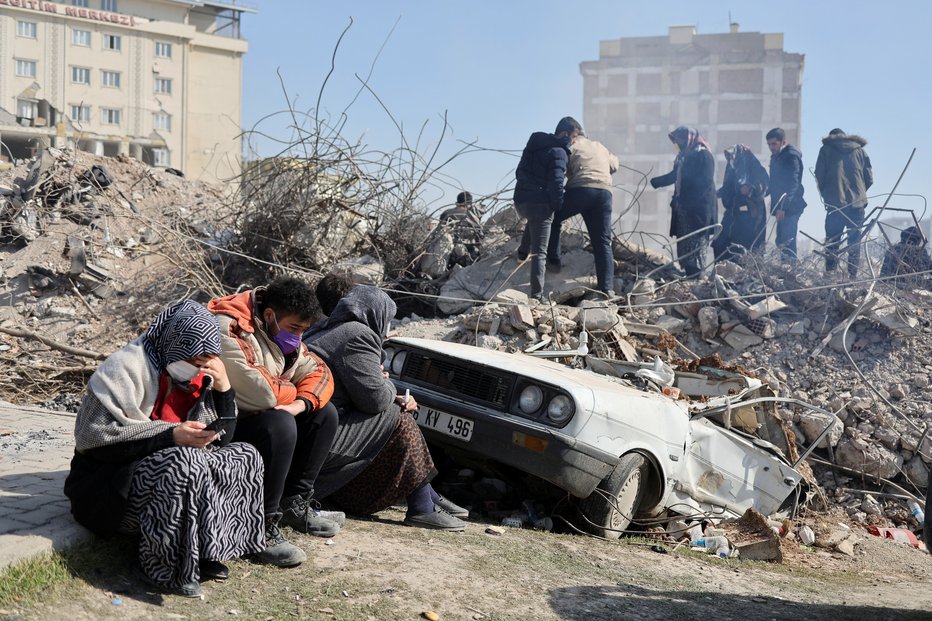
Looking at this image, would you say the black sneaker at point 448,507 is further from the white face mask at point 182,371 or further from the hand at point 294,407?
the white face mask at point 182,371


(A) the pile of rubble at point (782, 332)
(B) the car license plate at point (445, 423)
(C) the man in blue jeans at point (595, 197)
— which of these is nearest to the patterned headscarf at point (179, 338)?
(B) the car license plate at point (445, 423)

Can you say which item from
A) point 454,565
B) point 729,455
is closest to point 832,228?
point 729,455

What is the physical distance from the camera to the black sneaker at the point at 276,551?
395 cm

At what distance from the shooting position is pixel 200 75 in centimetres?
6212

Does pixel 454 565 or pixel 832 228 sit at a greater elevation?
pixel 832 228

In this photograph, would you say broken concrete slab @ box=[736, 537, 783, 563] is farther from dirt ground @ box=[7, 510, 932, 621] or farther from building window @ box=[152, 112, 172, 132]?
building window @ box=[152, 112, 172, 132]

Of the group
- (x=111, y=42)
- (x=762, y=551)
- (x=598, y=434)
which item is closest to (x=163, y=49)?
(x=111, y=42)

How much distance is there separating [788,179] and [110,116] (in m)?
54.3

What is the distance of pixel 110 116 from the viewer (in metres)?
57.8

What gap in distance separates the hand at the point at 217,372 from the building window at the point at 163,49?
6245 centimetres

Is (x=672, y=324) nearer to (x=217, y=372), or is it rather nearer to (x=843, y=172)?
(x=843, y=172)

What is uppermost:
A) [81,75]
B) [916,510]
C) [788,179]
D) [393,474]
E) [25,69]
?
[81,75]

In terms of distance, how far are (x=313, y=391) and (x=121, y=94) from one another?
60.5 metres

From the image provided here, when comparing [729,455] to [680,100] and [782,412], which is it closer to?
[782,412]
